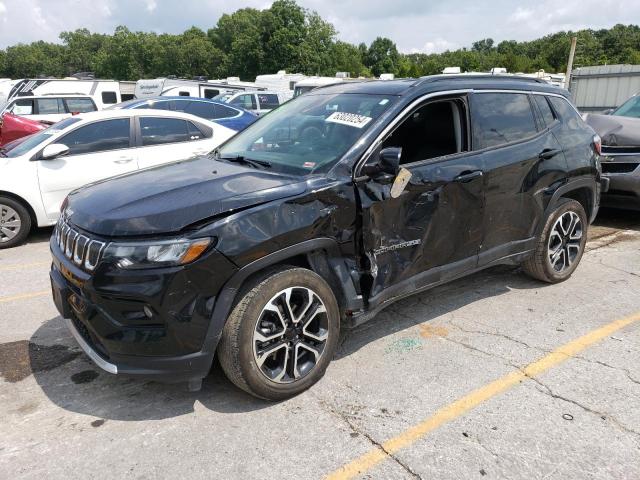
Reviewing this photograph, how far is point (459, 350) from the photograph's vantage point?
374cm

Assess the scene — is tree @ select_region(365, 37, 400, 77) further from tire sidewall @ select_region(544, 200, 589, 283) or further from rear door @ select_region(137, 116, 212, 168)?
tire sidewall @ select_region(544, 200, 589, 283)

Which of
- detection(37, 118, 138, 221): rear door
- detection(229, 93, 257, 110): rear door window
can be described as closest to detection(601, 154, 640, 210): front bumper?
detection(37, 118, 138, 221): rear door

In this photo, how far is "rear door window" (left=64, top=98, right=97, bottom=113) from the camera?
14834mm

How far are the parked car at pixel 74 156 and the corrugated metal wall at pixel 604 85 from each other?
14656mm

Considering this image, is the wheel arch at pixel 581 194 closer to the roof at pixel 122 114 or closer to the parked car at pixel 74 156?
the parked car at pixel 74 156

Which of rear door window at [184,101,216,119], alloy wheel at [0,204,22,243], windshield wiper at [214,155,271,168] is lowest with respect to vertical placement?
alloy wheel at [0,204,22,243]

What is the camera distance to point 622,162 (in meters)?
6.95

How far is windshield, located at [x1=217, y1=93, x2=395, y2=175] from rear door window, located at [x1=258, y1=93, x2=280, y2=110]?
611 inches

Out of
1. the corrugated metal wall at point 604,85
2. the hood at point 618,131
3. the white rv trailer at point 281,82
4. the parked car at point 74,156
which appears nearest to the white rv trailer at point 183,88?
the white rv trailer at point 281,82

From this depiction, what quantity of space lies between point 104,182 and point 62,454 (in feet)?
5.68

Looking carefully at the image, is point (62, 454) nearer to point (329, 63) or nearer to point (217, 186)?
point (217, 186)

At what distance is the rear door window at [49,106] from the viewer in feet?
47.7

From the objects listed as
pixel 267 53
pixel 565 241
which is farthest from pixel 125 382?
pixel 267 53

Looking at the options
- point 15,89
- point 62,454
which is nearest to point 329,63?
point 15,89
